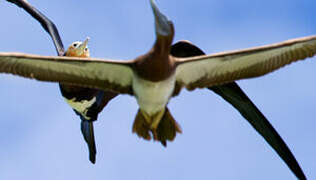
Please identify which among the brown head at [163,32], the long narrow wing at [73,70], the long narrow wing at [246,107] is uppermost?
the brown head at [163,32]

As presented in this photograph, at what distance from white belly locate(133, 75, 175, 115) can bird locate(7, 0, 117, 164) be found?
→ 279cm

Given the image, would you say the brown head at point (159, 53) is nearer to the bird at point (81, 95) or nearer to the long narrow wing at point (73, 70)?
the long narrow wing at point (73, 70)

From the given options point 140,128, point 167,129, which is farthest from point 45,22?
point 167,129

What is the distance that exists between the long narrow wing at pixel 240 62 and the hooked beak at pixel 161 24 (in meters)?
0.63

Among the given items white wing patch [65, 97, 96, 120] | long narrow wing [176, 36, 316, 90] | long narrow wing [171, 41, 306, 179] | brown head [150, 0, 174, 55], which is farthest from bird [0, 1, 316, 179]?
white wing patch [65, 97, 96, 120]

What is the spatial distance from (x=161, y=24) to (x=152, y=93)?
32.4 inches

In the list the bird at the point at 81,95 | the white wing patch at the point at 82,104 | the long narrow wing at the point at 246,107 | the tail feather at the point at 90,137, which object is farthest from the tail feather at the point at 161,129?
the tail feather at the point at 90,137

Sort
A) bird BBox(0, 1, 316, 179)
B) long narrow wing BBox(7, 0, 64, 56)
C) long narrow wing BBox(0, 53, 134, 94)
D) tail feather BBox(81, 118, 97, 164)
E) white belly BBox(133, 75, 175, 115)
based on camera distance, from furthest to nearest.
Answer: long narrow wing BBox(7, 0, 64, 56) → tail feather BBox(81, 118, 97, 164) → long narrow wing BBox(0, 53, 134, 94) → bird BBox(0, 1, 316, 179) → white belly BBox(133, 75, 175, 115)

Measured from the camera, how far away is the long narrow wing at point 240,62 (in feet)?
28.5

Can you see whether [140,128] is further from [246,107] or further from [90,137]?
[90,137]

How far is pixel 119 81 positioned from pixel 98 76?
0.26m

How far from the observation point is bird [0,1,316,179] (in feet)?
27.8

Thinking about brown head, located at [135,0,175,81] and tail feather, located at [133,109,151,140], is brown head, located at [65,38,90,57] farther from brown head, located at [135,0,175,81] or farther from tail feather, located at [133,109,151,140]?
brown head, located at [135,0,175,81]

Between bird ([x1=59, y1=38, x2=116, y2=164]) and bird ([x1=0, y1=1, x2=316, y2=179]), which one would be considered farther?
bird ([x1=59, y1=38, x2=116, y2=164])
